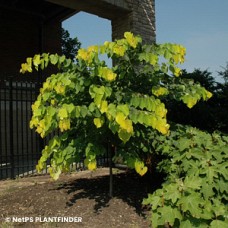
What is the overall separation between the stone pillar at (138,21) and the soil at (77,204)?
3.90 metres

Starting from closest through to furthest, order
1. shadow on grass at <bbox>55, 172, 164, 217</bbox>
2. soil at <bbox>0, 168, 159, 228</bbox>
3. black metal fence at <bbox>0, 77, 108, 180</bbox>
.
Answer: soil at <bbox>0, 168, 159, 228</bbox> → shadow on grass at <bbox>55, 172, 164, 217</bbox> → black metal fence at <bbox>0, 77, 108, 180</bbox>

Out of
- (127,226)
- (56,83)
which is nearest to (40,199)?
(127,226)

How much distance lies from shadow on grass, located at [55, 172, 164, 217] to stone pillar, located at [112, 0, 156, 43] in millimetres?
3694

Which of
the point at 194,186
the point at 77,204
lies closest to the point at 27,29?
the point at 77,204

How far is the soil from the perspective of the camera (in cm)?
431

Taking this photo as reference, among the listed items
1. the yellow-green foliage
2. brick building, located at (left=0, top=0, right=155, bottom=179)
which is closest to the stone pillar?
the yellow-green foliage

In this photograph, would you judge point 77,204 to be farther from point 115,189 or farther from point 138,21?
point 138,21

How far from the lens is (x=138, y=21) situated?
832 centimetres

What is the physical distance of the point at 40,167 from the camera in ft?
15.6

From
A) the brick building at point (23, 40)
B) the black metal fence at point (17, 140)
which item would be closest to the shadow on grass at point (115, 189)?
the black metal fence at point (17, 140)

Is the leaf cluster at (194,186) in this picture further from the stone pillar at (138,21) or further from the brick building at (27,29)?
the brick building at (27,29)

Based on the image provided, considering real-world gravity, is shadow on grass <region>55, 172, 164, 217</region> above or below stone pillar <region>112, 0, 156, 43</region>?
below

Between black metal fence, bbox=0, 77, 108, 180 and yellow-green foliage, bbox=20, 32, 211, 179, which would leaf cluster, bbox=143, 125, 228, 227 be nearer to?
yellow-green foliage, bbox=20, 32, 211, 179

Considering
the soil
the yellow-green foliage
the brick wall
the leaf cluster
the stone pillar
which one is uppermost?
the brick wall
